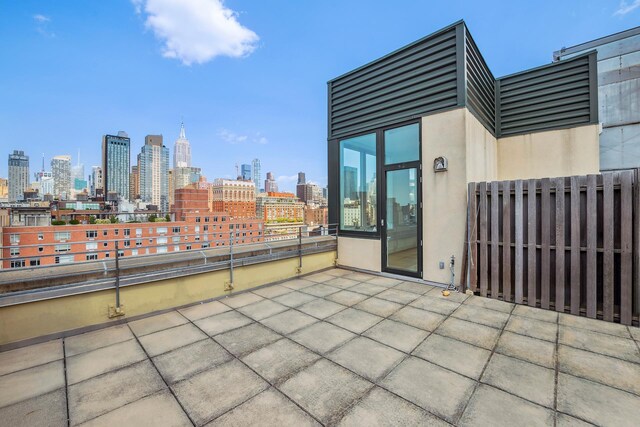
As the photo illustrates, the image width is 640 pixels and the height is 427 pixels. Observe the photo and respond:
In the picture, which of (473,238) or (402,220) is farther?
(402,220)

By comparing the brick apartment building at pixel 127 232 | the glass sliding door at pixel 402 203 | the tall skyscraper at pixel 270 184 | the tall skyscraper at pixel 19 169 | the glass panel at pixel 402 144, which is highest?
the tall skyscraper at pixel 270 184

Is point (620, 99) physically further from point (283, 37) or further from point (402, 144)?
point (283, 37)

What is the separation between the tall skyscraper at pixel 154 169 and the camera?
101m

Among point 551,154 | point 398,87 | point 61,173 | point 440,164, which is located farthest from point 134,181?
point 551,154

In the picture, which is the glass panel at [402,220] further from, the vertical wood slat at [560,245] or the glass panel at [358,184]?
the vertical wood slat at [560,245]

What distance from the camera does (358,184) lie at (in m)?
5.68

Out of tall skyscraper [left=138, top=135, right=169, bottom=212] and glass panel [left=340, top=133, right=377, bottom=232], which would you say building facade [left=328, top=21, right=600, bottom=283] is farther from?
tall skyscraper [left=138, top=135, right=169, bottom=212]

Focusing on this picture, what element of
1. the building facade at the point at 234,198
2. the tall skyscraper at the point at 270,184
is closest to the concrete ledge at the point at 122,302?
the building facade at the point at 234,198

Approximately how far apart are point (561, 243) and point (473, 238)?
41.0 inches

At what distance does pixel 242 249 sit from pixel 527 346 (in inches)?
157

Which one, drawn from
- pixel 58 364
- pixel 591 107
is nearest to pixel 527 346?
pixel 58 364

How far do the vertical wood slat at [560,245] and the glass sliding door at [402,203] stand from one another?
1.86 m

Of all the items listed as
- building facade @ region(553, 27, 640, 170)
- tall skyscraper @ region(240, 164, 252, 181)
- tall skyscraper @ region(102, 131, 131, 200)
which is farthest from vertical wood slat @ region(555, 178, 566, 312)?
tall skyscraper @ region(240, 164, 252, 181)

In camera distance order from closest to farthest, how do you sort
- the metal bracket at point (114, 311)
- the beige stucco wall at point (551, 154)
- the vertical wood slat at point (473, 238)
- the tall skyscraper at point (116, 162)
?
the metal bracket at point (114, 311) < the vertical wood slat at point (473, 238) < the beige stucco wall at point (551, 154) < the tall skyscraper at point (116, 162)
